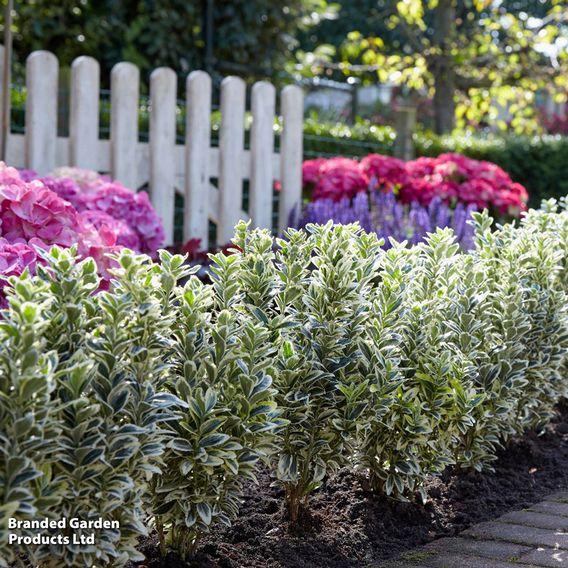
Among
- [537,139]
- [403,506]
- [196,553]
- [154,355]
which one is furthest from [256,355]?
[537,139]

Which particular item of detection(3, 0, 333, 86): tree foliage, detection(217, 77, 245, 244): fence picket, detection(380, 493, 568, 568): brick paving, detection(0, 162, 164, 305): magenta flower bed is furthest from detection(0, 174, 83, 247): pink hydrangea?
detection(3, 0, 333, 86): tree foliage

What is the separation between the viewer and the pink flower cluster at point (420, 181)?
6660 mm

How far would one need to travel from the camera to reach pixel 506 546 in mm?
2705

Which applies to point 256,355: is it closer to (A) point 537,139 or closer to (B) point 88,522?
(B) point 88,522

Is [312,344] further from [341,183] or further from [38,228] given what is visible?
[341,183]

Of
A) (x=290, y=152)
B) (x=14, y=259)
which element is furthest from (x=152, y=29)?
(x=14, y=259)

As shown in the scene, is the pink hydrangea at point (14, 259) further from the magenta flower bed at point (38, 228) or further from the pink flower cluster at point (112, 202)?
the pink flower cluster at point (112, 202)

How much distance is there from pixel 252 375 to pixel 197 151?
376cm

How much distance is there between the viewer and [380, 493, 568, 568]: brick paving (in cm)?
256

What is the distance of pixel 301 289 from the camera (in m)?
2.76

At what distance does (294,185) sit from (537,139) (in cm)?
680

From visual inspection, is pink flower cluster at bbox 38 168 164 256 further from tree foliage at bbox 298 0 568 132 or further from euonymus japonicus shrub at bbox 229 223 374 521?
tree foliage at bbox 298 0 568 132

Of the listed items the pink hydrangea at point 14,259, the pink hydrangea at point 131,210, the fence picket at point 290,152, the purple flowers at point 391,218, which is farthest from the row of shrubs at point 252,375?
the fence picket at point 290,152

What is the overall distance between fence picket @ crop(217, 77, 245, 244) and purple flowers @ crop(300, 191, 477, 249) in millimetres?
480
